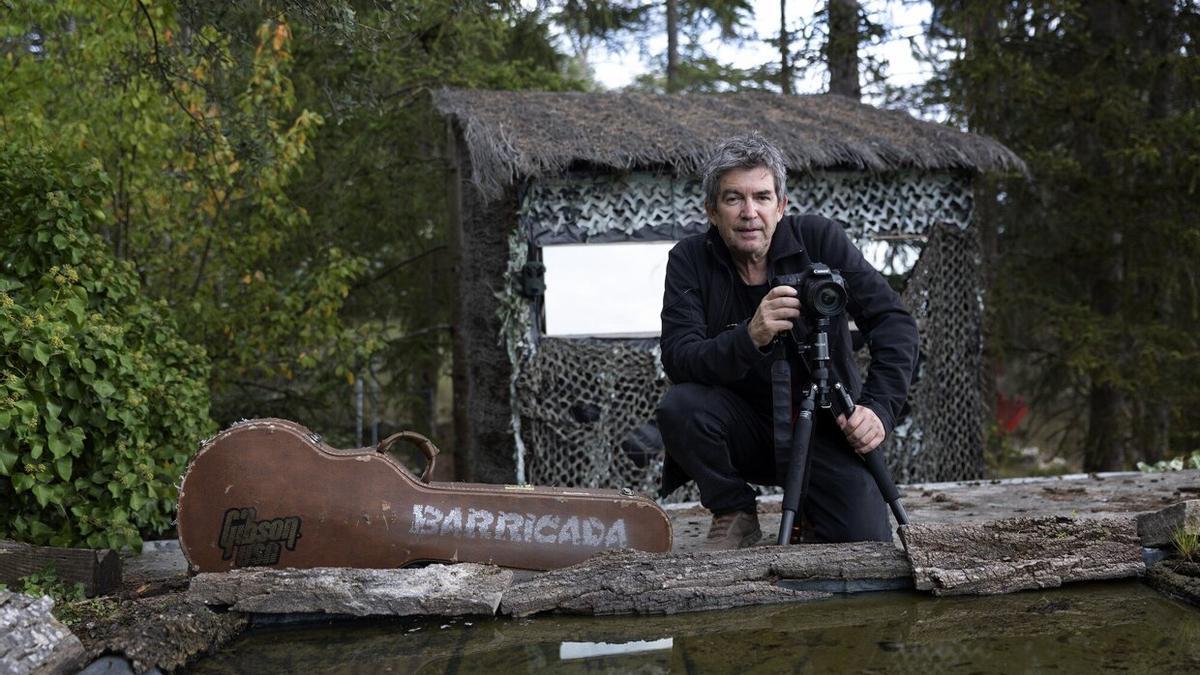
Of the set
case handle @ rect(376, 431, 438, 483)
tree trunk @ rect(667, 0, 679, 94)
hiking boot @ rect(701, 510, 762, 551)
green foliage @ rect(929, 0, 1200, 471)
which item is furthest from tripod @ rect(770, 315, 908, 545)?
tree trunk @ rect(667, 0, 679, 94)

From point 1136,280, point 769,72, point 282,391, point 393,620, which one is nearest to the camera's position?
point 393,620

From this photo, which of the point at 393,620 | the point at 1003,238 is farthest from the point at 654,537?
the point at 1003,238

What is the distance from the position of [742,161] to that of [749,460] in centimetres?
107

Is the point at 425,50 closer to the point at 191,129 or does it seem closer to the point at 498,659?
the point at 191,129

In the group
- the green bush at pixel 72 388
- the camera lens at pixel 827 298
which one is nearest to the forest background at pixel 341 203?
the green bush at pixel 72 388

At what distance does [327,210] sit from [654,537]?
7.81 m

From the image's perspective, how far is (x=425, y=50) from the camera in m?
10.3

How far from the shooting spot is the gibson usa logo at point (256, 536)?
367 cm

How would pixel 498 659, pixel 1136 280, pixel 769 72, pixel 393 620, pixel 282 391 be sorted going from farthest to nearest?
pixel 769 72 < pixel 1136 280 < pixel 282 391 < pixel 393 620 < pixel 498 659

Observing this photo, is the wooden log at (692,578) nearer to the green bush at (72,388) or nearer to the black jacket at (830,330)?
the black jacket at (830,330)

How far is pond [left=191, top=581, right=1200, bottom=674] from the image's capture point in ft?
9.04

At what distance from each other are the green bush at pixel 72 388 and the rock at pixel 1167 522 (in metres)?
3.43

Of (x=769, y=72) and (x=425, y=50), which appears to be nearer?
(x=425, y=50)

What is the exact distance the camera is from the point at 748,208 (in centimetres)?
386
